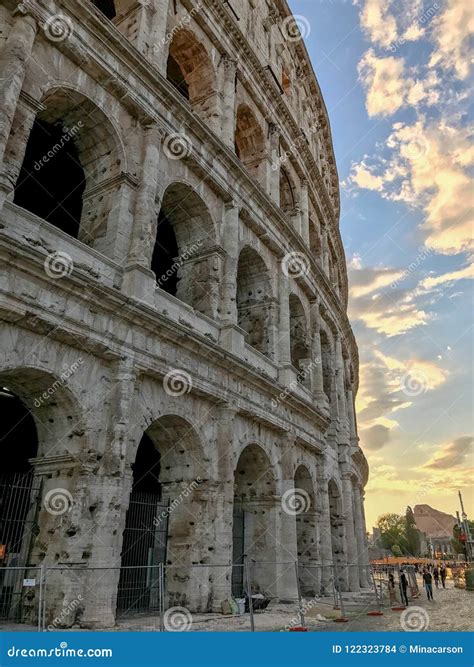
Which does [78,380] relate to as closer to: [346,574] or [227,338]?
[227,338]

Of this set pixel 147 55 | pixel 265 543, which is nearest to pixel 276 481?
pixel 265 543

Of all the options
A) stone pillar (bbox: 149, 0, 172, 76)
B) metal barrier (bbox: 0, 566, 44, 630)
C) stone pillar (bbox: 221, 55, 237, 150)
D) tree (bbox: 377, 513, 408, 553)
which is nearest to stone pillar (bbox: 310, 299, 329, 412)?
stone pillar (bbox: 221, 55, 237, 150)

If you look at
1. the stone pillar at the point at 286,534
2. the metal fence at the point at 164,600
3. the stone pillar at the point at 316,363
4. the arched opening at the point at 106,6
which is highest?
the arched opening at the point at 106,6

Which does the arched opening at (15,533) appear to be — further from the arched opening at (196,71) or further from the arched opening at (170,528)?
the arched opening at (196,71)

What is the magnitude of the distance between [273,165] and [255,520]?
11.9 meters

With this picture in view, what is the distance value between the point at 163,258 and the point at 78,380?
7.42m

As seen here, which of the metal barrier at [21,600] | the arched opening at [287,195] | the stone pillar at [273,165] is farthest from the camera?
the arched opening at [287,195]

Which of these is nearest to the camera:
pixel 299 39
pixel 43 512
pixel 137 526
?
pixel 43 512

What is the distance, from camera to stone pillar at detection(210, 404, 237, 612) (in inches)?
401

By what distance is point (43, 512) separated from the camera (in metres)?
8.22

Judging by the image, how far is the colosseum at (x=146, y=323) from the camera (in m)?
8.10

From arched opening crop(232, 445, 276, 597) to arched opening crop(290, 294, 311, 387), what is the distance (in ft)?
17.8

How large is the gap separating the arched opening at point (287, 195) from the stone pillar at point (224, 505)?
11427 millimetres

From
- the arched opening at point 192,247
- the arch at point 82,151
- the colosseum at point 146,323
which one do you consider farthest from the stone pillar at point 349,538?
the arch at point 82,151
